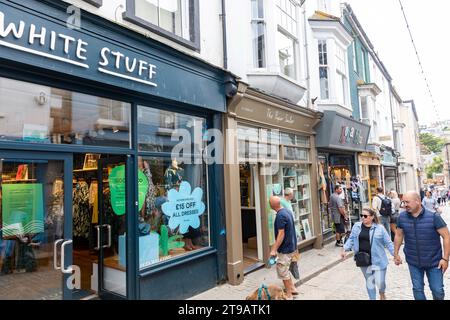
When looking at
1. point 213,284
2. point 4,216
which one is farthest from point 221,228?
point 4,216

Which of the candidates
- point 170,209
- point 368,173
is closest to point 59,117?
point 170,209

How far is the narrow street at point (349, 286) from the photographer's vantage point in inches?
212

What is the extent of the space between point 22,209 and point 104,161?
170 centimetres

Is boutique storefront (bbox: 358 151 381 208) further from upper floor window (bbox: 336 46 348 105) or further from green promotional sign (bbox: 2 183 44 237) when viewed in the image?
green promotional sign (bbox: 2 183 44 237)

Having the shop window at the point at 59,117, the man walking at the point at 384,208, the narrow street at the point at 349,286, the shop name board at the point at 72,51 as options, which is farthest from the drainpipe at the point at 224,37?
the man walking at the point at 384,208

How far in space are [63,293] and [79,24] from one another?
130 inches

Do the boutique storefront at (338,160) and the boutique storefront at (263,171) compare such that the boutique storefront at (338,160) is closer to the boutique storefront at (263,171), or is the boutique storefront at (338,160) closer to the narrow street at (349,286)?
the boutique storefront at (263,171)

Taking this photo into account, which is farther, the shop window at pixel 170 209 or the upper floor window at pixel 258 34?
the upper floor window at pixel 258 34

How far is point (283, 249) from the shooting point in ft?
17.7

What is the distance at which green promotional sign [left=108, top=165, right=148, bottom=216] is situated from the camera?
16.2ft

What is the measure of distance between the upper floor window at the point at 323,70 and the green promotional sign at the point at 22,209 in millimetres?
9423

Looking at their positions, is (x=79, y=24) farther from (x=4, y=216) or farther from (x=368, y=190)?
(x=368, y=190)

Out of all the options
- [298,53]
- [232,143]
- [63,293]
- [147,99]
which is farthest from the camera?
[298,53]

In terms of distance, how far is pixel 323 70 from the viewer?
437 inches
